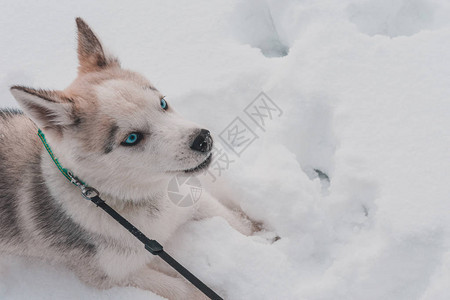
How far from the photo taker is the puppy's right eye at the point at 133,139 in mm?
1829

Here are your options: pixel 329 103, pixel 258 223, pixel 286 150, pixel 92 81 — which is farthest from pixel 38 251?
pixel 329 103

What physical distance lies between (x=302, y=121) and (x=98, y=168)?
1589 mm

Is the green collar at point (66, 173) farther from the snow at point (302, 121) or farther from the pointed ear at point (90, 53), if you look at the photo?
the snow at point (302, 121)

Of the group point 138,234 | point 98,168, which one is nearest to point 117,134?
point 98,168

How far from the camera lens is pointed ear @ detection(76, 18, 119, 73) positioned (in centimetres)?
209

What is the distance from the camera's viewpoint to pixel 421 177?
2.39m

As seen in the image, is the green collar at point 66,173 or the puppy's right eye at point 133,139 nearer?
the puppy's right eye at point 133,139

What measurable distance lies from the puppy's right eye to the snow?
65 centimetres

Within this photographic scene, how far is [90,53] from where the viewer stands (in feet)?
6.90

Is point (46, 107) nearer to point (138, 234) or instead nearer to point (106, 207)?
point (106, 207)

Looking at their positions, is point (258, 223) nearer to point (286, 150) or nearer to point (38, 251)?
point (286, 150)

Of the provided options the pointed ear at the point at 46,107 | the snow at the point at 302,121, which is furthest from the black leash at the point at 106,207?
the snow at the point at 302,121

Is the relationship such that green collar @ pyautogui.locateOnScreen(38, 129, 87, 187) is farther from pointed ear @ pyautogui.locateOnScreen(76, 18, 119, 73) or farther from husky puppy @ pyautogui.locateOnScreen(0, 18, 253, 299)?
pointed ear @ pyautogui.locateOnScreen(76, 18, 119, 73)

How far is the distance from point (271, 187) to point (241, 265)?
544 millimetres
